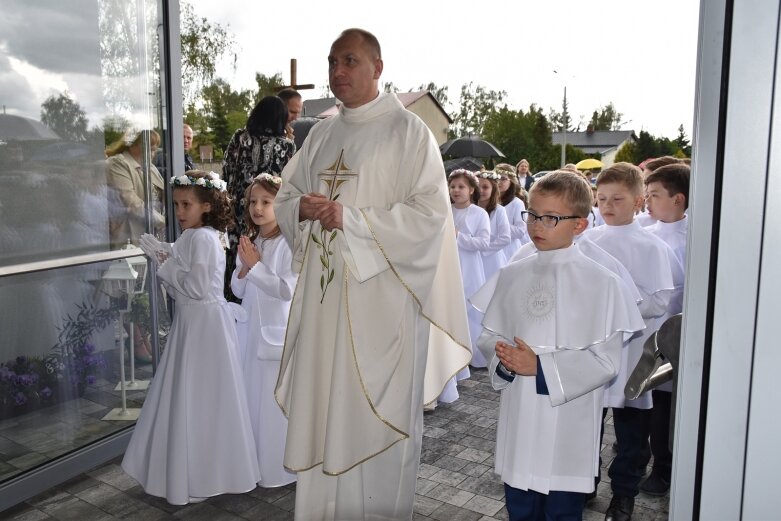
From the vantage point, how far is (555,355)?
97.1 inches

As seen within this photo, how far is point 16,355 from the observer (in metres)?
3.72

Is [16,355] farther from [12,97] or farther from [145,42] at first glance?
[145,42]

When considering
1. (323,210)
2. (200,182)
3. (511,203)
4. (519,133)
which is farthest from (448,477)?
(519,133)

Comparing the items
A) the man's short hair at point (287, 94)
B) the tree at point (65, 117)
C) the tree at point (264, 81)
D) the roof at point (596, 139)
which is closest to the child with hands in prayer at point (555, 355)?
the tree at point (65, 117)

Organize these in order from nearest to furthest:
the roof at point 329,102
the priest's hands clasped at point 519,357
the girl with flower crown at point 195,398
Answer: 1. the priest's hands clasped at point 519,357
2. the girl with flower crown at point 195,398
3. the roof at point 329,102

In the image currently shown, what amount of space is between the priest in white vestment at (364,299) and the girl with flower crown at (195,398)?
0.53m

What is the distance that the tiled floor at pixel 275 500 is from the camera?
11.5 ft

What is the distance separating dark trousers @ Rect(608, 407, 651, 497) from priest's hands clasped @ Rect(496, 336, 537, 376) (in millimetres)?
1192

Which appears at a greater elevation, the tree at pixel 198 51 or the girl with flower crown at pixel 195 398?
the tree at pixel 198 51

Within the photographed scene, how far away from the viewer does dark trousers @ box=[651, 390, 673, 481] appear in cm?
363

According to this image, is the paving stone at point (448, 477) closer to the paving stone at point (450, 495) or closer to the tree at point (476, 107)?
the paving stone at point (450, 495)

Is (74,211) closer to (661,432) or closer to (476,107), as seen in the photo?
(661,432)

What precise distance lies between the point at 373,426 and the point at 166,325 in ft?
7.52

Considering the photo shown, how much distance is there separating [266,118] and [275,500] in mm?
2778
